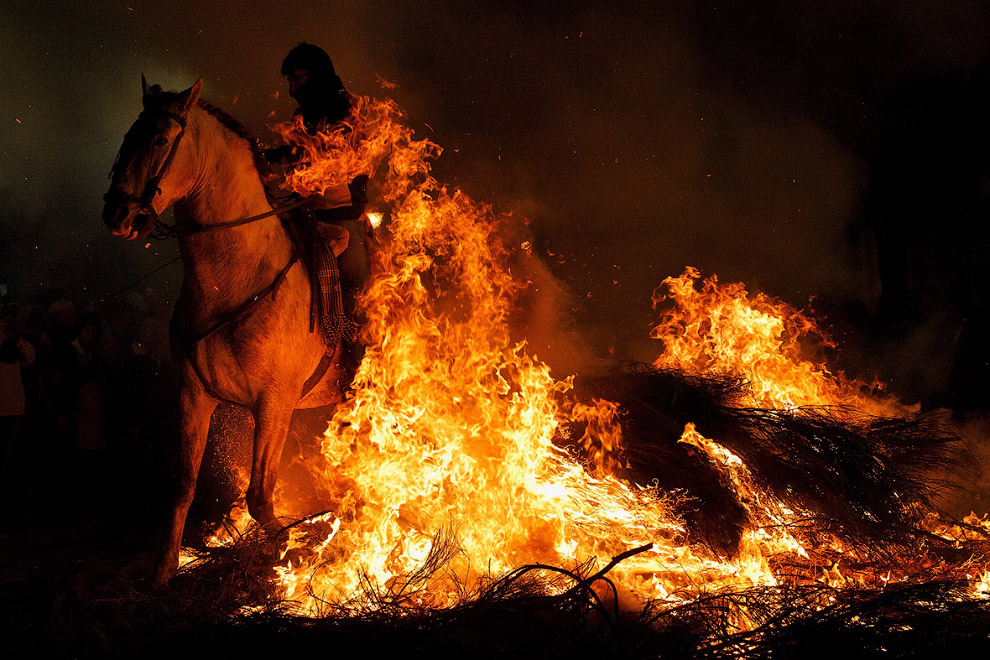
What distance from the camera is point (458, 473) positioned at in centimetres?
479

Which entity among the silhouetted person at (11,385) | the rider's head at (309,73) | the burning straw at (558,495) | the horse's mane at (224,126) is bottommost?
the burning straw at (558,495)

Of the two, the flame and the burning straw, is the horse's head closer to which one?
the burning straw

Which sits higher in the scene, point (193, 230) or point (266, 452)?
point (193, 230)

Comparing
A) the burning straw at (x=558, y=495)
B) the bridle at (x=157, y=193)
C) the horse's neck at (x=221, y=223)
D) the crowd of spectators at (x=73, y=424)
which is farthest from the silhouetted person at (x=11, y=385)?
the bridle at (x=157, y=193)

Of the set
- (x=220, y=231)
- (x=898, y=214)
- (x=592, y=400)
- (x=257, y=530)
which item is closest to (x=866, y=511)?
(x=592, y=400)

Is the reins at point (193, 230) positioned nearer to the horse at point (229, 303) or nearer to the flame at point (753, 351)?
the horse at point (229, 303)

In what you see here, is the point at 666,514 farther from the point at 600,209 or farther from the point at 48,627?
the point at 600,209

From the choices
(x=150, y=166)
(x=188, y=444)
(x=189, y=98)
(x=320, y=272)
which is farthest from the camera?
(x=320, y=272)

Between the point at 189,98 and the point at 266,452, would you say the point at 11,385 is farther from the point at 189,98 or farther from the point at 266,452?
the point at 189,98

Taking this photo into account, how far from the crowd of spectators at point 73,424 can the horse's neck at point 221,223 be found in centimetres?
327

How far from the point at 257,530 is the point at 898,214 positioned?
10773 millimetres

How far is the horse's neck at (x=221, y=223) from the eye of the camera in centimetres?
387

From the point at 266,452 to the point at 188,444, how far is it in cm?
52

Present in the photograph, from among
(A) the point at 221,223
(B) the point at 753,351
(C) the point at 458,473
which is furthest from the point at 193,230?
(B) the point at 753,351
